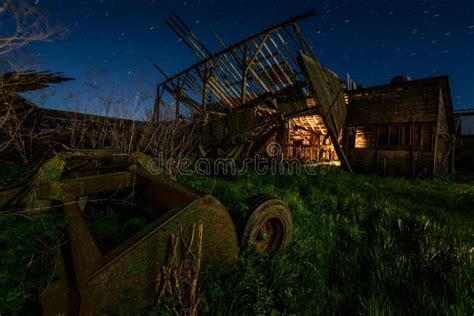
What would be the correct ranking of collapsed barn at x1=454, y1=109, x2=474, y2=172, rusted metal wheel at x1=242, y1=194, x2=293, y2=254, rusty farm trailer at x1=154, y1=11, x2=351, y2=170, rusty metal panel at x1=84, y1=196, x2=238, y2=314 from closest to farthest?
1. rusty metal panel at x1=84, y1=196, x2=238, y2=314
2. rusted metal wheel at x1=242, y1=194, x2=293, y2=254
3. rusty farm trailer at x1=154, y1=11, x2=351, y2=170
4. collapsed barn at x1=454, y1=109, x2=474, y2=172

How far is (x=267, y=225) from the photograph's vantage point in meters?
2.91

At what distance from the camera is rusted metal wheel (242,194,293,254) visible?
95.7 inches

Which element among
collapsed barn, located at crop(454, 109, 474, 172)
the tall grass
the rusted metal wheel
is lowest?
the tall grass

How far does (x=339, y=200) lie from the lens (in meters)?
5.38

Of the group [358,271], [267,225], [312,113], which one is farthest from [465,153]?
[267,225]

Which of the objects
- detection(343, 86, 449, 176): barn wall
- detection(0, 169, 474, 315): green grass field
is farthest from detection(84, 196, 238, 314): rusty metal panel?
detection(343, 86, 449, 176): barn wall

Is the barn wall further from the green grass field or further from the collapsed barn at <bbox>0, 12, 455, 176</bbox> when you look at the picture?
the green grass field

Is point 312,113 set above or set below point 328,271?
above

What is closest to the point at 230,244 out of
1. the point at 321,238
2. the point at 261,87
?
the point at 321,238

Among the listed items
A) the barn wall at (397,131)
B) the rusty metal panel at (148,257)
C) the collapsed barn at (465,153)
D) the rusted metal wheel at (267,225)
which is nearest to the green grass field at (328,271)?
the rusted metal wheel at (267,225)

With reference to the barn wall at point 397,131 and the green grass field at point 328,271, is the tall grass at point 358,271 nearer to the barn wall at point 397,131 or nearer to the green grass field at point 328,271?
the green grass field at point 328,271

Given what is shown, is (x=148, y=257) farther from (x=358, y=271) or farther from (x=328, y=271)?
(x=358, y=271)

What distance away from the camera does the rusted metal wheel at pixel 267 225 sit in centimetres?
243

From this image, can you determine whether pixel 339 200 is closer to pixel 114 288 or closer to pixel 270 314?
pixel 270 314
